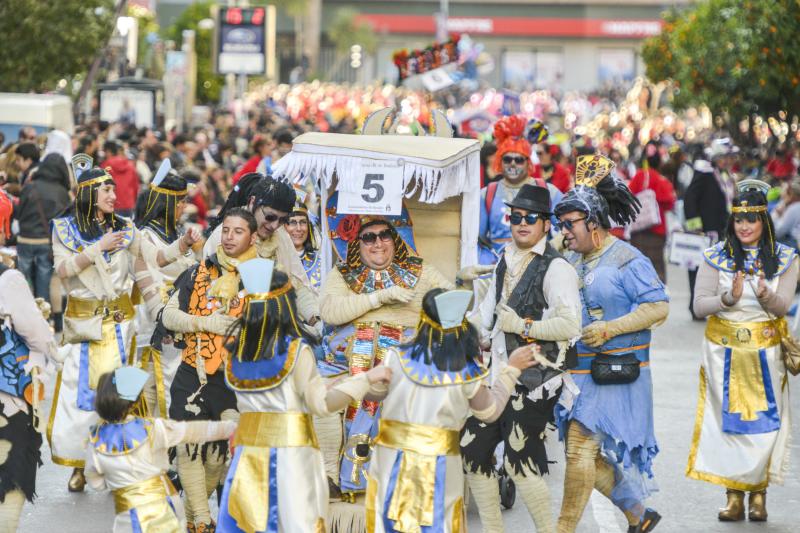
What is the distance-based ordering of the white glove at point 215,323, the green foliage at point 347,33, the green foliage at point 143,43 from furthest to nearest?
the green foliage at point 347,33
the green foliage at point 143,43
the white glove at point 215,323

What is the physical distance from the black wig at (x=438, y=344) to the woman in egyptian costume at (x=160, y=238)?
2627 millimetres

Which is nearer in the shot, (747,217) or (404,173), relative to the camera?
(404,173)

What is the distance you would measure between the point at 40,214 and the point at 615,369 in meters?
8.37

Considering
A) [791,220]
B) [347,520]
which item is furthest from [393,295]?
[791,220]

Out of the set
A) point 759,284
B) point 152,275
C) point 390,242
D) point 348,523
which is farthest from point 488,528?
point 152,275

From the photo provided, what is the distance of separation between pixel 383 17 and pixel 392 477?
92.5 metres

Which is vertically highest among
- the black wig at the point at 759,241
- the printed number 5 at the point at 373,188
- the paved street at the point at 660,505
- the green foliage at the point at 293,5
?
the green foliage at the point at 293,5

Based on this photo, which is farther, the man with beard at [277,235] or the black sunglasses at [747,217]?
the black sunglasses at [747,217]

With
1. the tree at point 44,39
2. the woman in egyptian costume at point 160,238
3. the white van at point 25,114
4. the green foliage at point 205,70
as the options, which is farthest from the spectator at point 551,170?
the green foliage at point 205,70

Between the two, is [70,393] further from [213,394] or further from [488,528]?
[488,528]

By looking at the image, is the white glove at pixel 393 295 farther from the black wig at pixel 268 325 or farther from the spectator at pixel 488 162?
the spectator at pixel 488 162

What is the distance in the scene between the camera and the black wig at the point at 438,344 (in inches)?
238

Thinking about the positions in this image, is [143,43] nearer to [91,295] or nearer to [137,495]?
[91,295]

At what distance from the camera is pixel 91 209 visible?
8531 mm
